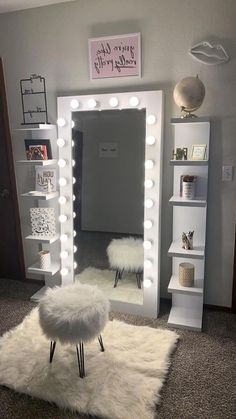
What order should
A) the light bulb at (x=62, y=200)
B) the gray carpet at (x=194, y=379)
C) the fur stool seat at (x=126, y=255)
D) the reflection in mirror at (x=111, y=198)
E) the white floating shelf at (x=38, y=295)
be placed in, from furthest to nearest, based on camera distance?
the white floating shelf at (x=38, y=295)
the light bulb at (x=62, y=200)
the fur stool seat at (x=126, y=255)
the reflection in mirror at (x=111, y=198)
the gray carpet at (x=194, y=379)

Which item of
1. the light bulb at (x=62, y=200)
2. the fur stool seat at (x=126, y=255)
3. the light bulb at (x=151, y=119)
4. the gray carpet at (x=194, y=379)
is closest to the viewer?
the gray carpet at (x=194, y=379)

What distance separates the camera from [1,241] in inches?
111

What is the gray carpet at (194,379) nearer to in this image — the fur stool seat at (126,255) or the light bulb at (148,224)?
the fur stool seat at (126,255)

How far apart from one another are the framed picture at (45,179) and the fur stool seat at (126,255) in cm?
65

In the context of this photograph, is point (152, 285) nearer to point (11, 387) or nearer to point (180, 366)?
point (180, 366)

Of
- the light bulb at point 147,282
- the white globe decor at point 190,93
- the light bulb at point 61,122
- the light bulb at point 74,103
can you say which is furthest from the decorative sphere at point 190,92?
the light bulb at point 147,282

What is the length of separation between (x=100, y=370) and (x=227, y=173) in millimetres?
1452

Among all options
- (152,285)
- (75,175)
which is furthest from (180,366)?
(75,175)

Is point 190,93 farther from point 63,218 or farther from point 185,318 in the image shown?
point 185,318

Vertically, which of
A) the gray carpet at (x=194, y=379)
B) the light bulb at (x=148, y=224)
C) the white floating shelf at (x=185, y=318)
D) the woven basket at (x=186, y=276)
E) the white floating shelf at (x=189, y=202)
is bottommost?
the gray carpet at (x=194, y=379)

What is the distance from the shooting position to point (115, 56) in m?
2.12

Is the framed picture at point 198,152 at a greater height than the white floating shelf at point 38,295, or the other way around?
the framed picture at point 198,152

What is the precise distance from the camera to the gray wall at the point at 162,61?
196cm

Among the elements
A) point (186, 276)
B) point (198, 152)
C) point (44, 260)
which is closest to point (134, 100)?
point (198, 152)
